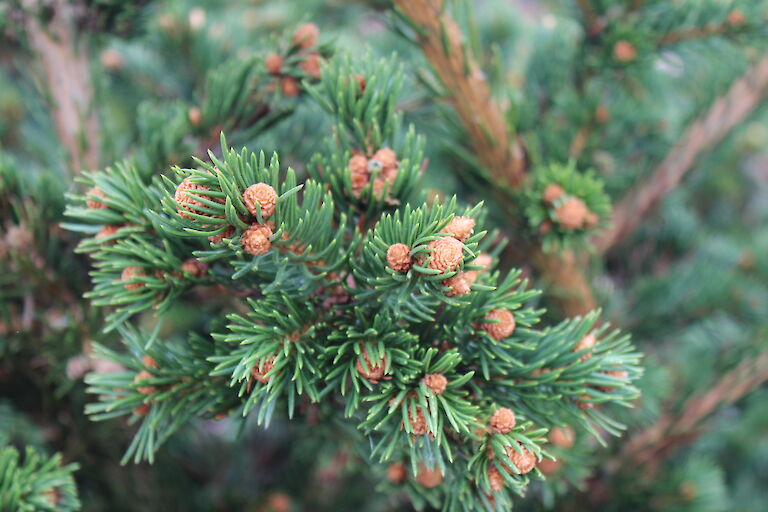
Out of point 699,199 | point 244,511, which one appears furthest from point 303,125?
point 699,199

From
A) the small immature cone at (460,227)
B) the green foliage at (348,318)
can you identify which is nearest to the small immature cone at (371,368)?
the green foliage at (348,318)

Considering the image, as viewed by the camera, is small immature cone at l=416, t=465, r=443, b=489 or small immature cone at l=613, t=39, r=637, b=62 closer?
small immature cone at l=416, t=465, r=443, b=489

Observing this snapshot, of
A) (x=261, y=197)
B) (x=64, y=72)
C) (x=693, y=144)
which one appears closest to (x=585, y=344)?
(x=261, y=197)

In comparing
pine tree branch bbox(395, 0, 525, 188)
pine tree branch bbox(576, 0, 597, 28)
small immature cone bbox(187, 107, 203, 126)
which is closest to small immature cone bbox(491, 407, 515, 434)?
pine tree branch bbox(395, 0, 525, 188)

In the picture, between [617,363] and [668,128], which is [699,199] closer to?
[668,128]

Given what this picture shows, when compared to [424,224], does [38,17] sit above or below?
below

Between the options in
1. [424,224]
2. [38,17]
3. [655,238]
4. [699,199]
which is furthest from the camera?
[699,199]

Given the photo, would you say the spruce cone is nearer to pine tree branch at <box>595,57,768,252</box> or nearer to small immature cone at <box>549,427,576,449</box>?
small immature cone at <box>549,427,576,449</box>
